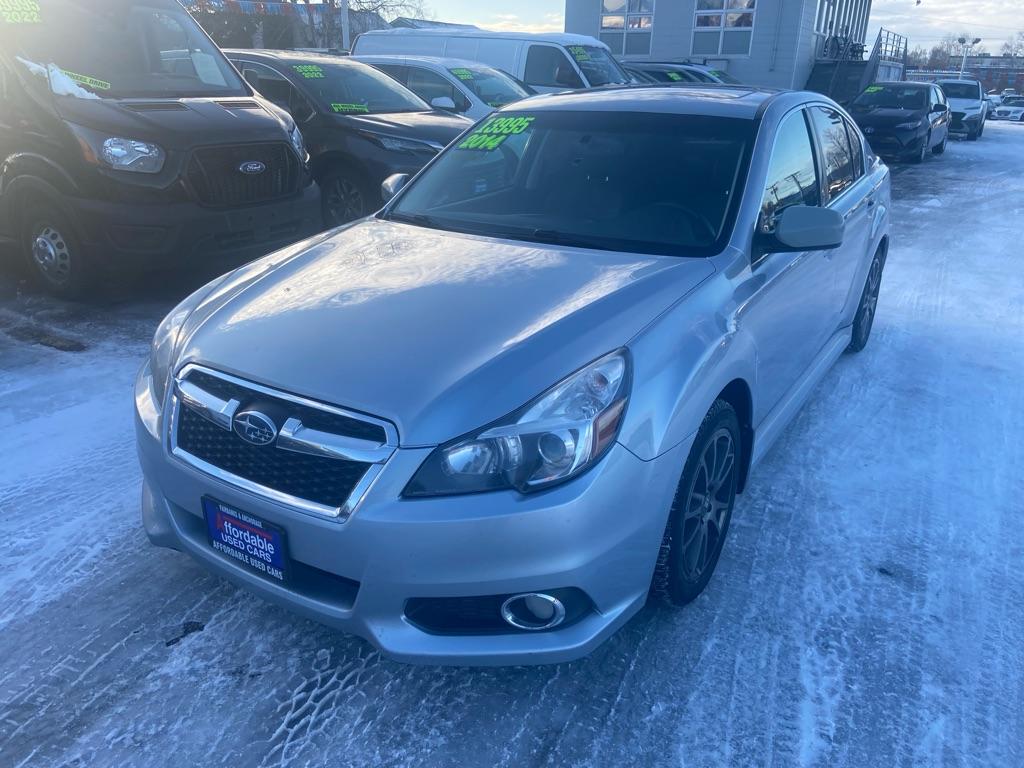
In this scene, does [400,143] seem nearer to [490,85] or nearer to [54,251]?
[54,251]

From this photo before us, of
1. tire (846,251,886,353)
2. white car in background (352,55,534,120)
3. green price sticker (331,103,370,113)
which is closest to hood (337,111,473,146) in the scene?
green price sticker (331,103,370,113)

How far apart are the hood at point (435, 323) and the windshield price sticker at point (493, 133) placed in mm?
925

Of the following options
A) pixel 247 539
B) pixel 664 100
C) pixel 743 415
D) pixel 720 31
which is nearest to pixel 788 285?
pixel 743 415

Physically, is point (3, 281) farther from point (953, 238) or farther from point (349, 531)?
point (953, 238)

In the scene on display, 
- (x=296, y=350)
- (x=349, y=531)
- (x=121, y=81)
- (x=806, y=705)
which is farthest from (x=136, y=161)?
(x=806, y=705)

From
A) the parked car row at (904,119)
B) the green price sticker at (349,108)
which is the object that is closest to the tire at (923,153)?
the parked car row at (904,119)

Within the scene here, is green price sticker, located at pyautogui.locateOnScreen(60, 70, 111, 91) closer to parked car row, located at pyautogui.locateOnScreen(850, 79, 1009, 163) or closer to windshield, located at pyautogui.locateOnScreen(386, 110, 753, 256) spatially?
windshield, located at pyautogui.locateOnScreen(386, 110, 753, 256)

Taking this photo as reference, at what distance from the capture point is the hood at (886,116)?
1567 cm

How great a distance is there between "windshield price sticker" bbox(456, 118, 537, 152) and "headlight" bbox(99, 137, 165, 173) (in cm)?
254

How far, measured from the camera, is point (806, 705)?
244 cm

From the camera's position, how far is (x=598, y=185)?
3414 millimetres

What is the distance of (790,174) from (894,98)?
16.0 m

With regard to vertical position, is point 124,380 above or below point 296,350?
below

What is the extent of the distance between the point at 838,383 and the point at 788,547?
198cm
